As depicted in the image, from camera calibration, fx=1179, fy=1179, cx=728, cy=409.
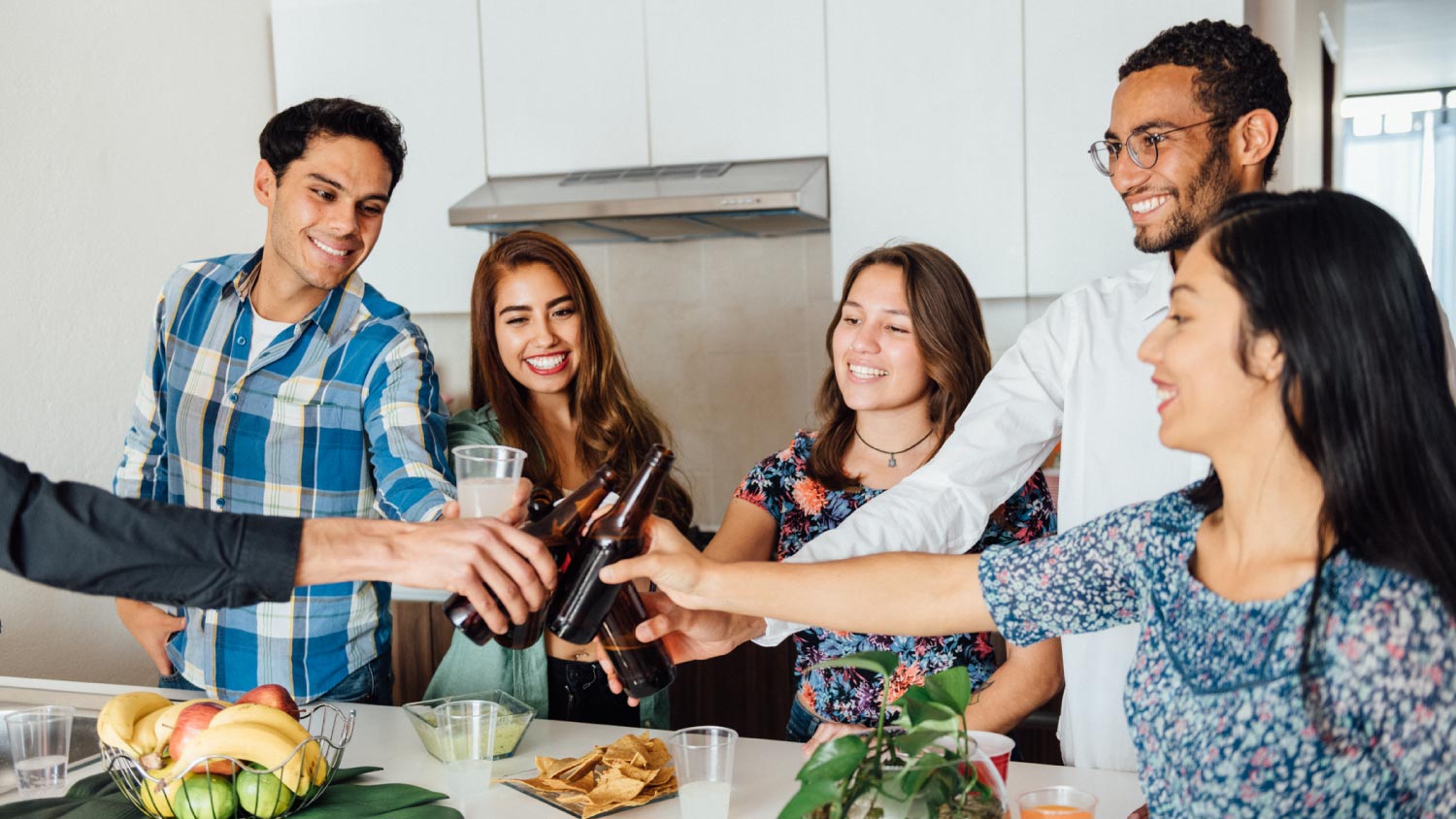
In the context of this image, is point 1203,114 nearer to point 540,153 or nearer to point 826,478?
point 826,478

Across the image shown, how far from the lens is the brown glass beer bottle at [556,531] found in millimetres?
1355

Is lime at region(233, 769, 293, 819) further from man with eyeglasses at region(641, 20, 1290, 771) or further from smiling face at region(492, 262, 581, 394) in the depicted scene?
smiling face at region(492, 262, 581, 394)

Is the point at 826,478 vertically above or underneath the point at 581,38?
underneath

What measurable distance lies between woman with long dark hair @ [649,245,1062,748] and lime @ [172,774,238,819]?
96 cm

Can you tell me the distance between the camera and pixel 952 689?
1022mm

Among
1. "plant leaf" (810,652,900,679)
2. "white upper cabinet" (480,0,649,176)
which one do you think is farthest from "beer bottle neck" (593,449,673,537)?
"white upper cabinet" (480,0,649,176)

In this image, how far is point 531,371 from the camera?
230cm

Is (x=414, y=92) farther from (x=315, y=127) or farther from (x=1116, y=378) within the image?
(x=1116, y=378)

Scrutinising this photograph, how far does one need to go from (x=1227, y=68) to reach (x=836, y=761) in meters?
1.30

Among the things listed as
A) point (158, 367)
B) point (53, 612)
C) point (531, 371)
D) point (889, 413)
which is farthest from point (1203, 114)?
point (53, 612)

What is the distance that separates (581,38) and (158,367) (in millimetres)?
1634

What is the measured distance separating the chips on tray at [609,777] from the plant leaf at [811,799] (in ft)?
1.51

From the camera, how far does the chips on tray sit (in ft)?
4.46

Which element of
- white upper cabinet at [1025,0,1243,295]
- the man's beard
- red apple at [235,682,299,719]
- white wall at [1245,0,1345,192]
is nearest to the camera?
red apple at [235,682,299,719]
